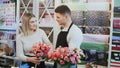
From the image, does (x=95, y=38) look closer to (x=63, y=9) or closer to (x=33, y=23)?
(x=63, y=9)

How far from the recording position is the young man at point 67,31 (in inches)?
115

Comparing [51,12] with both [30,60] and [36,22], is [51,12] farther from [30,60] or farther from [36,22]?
[30,60]

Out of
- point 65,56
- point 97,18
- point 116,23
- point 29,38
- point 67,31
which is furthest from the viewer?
point 29,38

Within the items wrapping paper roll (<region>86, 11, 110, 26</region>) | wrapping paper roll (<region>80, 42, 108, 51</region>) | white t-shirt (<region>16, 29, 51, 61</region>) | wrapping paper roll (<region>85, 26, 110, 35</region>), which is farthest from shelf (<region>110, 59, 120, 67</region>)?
white t-shirt (<region>16, 29, 51, 61</region>)

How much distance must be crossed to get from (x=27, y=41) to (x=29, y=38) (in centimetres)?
6

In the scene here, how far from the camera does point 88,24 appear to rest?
2.88 meters

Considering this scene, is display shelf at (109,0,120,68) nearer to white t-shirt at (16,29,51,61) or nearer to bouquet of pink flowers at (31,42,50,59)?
bouquet of pink flowers at (31,42,50,59)

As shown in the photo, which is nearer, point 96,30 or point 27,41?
point 96,30

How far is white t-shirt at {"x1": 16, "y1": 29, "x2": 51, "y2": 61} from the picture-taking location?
3203 mm

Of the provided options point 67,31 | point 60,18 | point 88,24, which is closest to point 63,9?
point 60,18

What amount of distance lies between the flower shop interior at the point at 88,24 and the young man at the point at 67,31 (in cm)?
6

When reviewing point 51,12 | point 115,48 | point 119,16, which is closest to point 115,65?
point 115,48

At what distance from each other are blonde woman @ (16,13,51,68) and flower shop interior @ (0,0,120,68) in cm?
7

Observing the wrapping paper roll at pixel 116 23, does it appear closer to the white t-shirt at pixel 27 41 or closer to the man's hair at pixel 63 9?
the man's hair at pixel 63 9
